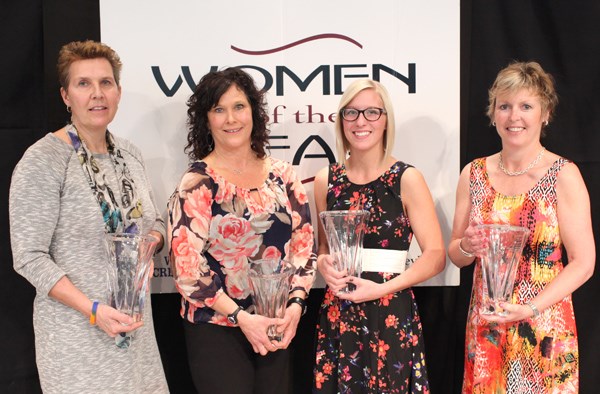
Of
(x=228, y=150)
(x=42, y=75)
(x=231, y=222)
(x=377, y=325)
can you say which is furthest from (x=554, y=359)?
(x=42, y=75)

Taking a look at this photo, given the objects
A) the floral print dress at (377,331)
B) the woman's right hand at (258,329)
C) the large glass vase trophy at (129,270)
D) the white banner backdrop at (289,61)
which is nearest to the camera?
the large glass vase trophy at (129,270)

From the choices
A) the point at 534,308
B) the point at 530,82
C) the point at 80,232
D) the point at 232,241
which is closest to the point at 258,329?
the point at 232,241

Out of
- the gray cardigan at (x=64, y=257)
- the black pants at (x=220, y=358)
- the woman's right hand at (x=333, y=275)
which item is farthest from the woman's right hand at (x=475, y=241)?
the gray cardigan at (x=64, y=257)

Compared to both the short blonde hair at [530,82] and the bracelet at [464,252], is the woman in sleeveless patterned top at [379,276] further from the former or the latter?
the short blonde hair at [530,82]

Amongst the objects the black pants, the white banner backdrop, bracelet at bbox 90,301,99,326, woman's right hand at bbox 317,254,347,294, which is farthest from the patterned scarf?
woman's right hand at bbox 317,254,347,294

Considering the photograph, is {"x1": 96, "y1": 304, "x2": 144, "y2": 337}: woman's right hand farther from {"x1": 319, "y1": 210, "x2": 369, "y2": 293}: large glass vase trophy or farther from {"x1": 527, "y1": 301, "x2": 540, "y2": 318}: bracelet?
{"x1": 527, "y1": 301, "x2": 540, "y2": 318}: bracelet

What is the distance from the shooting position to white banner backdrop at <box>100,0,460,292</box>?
9.75 feet

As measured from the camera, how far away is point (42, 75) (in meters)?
3.00

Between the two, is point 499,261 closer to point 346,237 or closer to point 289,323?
point 346,237

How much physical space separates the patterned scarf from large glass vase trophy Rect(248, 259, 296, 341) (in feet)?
1.72

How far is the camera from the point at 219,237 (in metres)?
2.29

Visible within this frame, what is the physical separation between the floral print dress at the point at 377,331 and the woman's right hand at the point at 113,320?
2.66 feet

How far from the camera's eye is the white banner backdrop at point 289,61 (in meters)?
2.97

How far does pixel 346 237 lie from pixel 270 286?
333 mm
